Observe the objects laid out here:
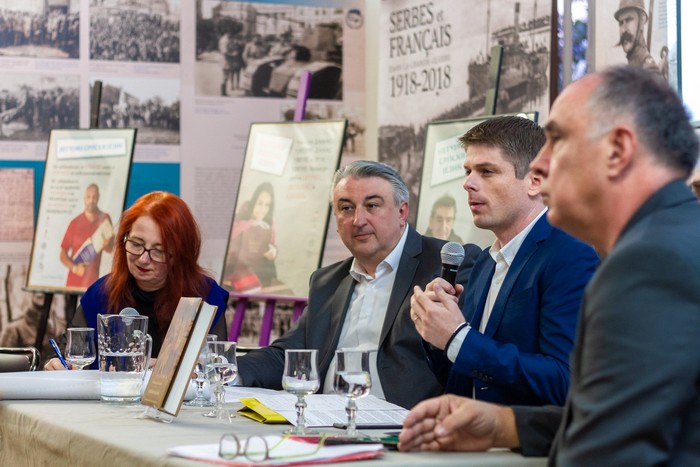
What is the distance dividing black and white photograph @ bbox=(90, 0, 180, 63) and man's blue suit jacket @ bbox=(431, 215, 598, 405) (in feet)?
16.3

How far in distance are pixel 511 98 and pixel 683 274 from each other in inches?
173

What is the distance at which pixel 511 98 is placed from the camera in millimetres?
5668

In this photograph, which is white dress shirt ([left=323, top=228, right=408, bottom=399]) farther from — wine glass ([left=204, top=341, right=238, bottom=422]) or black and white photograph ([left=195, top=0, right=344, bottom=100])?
black and white photograph ([left=195, top=0, right=344, bottom=100])

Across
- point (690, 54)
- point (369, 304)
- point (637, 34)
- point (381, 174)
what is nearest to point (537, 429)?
point (369, 304)

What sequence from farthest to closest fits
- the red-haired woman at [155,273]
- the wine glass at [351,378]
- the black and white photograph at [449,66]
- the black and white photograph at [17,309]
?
the black and white photograph at [17,309] < the black and white photograph at [449,66] < the red-haired woman at [155,273] < the wine glass at [351,378]

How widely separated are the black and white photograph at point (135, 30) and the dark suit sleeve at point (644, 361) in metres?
6.17

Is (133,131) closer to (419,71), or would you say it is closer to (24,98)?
(24,98)

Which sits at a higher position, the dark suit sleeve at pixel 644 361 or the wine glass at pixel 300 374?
the dark suit sleeve at pixel 644 361

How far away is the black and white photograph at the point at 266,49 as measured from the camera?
23.8ft

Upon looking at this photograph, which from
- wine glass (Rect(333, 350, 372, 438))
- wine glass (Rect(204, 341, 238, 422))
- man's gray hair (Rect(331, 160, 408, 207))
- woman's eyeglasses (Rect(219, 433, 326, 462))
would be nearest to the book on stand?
wine glass (Rect(204, 341, 238, 422))

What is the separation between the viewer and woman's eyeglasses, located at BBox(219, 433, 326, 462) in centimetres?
181

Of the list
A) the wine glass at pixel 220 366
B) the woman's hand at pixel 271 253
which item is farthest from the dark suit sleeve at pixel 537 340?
the woman's hand at pixel 271 253

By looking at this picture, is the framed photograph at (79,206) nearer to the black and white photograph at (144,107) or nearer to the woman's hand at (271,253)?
the black and white photograph at (144,107)

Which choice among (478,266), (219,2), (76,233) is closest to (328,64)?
(219,2)
